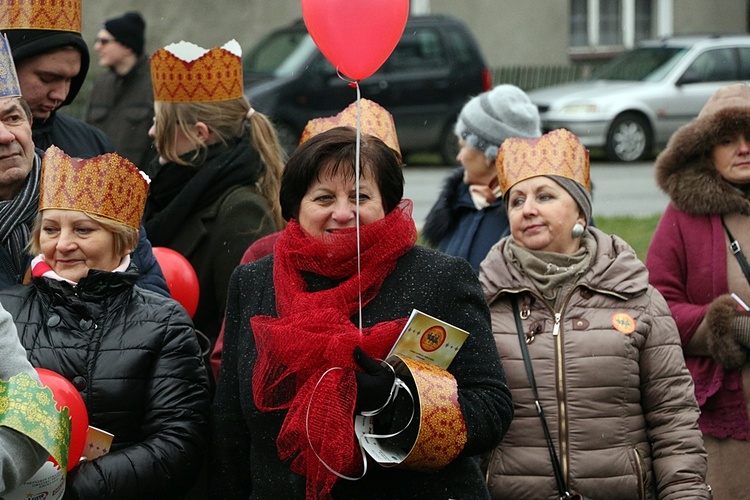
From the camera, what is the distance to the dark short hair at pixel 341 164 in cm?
351

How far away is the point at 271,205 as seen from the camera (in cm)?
499

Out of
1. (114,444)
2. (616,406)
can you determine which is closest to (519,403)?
(616,406)

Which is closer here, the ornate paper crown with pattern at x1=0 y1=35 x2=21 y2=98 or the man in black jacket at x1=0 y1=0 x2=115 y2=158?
the ornate paper crown with pattern at x1=0 y1=35 x2=21 y2=98

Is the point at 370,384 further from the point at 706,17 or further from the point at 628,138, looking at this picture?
the point at 706,17

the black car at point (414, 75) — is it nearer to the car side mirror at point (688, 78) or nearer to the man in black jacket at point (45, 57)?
the car side mirror at point (688, 78)

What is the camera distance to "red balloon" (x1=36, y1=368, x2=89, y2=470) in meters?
3.20

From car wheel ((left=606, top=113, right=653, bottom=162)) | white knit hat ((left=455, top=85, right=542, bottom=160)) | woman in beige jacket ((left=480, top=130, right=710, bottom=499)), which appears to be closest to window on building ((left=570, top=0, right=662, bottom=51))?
car wheel ((left=606, top=113, right=653, bottom=162))

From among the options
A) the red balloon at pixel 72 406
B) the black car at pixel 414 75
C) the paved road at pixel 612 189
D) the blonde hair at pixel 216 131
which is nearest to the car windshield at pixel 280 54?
the black car at pixel 414 75

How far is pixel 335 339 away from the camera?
10.7 ft

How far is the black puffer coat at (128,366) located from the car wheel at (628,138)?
1445 cm

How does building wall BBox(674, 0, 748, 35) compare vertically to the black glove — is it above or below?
below

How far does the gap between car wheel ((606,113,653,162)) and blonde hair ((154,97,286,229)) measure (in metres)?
12.9

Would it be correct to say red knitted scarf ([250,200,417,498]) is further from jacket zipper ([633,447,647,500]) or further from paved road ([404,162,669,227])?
paved road ([404,162,669,227])

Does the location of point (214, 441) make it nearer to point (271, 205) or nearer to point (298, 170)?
point (298, 170)
